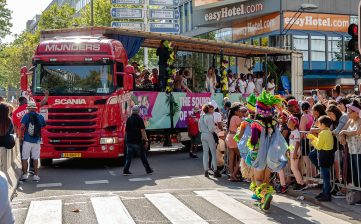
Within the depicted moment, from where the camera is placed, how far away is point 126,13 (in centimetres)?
3522

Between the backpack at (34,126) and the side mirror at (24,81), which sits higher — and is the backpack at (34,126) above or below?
below

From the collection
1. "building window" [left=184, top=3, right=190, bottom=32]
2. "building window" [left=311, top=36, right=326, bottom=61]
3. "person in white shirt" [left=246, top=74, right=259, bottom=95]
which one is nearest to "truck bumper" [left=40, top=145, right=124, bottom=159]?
"person in white shirt" [left=246, top=74, right=259, bottom=95]

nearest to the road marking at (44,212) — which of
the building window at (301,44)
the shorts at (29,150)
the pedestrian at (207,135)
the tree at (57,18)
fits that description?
the shorts at (29,150)

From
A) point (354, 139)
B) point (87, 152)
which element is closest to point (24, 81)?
point (87, 152)

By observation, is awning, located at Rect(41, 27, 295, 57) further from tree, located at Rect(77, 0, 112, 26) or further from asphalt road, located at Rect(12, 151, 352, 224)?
tree, located at Rect(77, 0, 112, 26)

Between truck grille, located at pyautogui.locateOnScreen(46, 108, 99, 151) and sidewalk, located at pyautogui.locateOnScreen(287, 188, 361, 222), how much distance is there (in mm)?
5823

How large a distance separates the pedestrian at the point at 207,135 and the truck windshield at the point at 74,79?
9.11 feet

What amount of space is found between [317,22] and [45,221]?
1662 inches

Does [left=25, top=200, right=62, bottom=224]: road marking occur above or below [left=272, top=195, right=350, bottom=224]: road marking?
above

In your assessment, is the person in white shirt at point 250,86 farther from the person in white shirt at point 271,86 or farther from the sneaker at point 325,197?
the sneaker at point 325,197

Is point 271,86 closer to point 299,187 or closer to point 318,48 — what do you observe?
point 299,187

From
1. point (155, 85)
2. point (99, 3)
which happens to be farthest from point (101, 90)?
point (99, 3)

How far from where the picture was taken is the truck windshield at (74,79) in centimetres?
1532

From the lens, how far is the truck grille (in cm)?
1517
